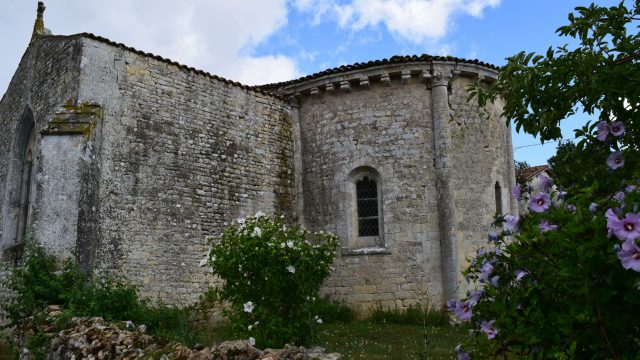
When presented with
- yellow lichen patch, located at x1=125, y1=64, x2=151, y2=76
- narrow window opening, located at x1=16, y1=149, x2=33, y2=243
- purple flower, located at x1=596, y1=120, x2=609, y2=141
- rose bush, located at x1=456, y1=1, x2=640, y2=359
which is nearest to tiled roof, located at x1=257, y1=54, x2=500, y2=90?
yellow lichen patch, located at x1=125, y1=64, x2=151, y2=76

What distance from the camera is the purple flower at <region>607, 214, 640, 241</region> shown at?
233cm

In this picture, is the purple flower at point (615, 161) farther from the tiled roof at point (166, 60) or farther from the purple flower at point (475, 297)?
the tiled roof at point (166, 60)

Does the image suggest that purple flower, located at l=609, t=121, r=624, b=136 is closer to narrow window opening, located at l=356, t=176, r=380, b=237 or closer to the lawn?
the lawn

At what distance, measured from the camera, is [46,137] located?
1073 cm

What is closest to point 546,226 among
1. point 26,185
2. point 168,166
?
point 168,166

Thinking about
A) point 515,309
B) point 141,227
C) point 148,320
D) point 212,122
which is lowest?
point 148,320

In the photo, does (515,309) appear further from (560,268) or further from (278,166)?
(278,166)

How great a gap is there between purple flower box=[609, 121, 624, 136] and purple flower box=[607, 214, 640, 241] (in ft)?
3.96

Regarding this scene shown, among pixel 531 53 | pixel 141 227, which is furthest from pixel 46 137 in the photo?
pixel 531 53

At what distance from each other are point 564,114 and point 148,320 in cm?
789

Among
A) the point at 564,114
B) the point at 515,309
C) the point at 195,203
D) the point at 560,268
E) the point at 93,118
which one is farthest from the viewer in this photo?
the point at 195,203

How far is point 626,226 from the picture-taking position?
237 cm

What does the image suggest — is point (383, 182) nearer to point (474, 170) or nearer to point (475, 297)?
point (474, 170)

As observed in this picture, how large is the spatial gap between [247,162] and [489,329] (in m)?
11.1
